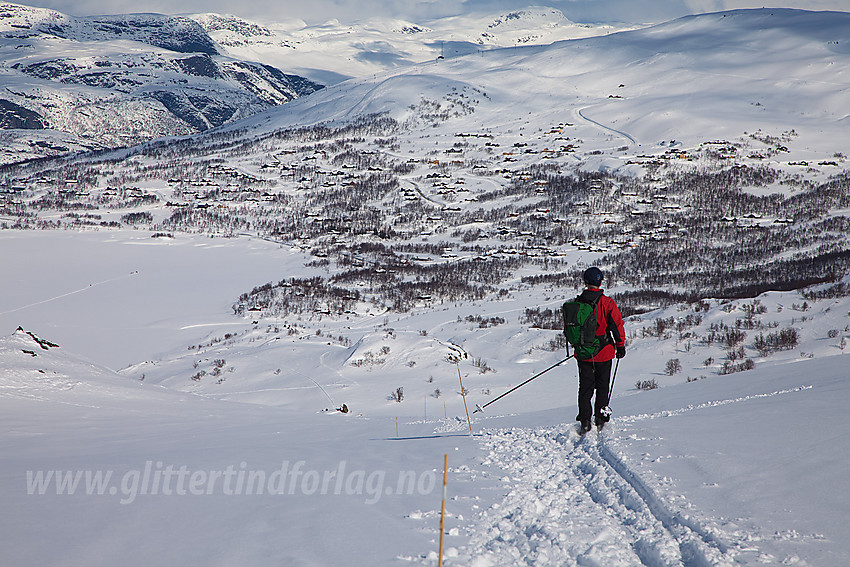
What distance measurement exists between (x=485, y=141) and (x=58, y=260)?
361 ft

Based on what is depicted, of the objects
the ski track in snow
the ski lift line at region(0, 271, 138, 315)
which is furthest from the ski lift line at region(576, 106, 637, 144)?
the ski track in snow

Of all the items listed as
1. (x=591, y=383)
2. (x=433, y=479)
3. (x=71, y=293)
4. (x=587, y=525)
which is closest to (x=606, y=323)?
(x=591, y=383)

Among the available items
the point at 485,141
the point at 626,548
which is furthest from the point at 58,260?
the point at 485,141

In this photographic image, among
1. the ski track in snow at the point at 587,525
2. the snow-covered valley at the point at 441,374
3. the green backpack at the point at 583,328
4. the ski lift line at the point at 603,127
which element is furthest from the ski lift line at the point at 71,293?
the ski lift line at the point at 603,127

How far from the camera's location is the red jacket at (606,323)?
24.1ft

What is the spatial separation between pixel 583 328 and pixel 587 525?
3398 millimetres

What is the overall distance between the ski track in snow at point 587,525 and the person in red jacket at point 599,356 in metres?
1.33

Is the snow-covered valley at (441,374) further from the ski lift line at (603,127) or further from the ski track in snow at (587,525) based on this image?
the ski lift line at (603,127)

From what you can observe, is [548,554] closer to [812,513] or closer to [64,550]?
[812,513]

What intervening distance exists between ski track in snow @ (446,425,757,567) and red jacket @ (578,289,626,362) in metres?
1.60

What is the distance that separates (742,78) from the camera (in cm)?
16325

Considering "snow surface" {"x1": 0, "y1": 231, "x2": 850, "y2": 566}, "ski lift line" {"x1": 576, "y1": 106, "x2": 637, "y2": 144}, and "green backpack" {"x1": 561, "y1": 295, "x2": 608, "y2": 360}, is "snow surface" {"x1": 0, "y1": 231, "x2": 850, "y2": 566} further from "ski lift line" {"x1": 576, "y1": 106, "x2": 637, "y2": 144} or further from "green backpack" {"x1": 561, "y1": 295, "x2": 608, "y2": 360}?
"ski lift line" {"x1": 576, "y1": 106, "x2": 637, "y2": 144}

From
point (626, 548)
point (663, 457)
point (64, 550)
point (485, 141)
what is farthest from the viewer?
point (485, 141)

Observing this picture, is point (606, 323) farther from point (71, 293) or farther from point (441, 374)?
point (71, 293)
